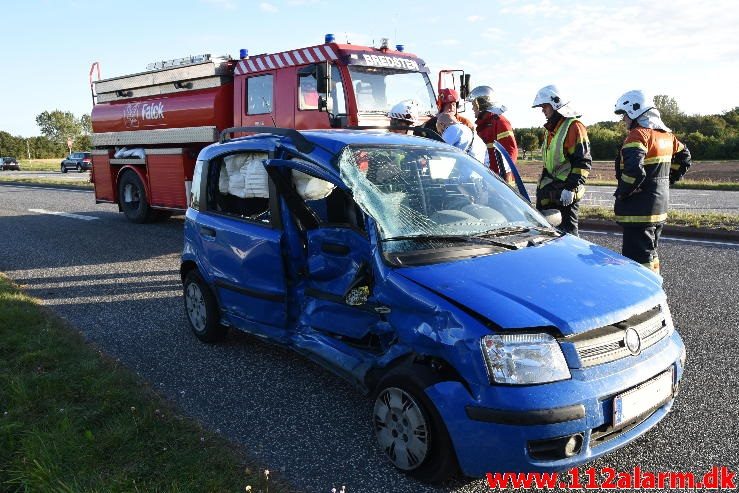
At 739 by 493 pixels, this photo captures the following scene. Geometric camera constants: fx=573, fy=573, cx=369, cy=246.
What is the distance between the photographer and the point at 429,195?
3445 millimetres

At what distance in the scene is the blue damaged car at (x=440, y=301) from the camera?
94.3 inches

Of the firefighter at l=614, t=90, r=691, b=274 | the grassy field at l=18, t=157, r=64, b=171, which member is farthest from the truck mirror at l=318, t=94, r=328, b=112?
the grassy field at l=18, t=157, r=64, b=171

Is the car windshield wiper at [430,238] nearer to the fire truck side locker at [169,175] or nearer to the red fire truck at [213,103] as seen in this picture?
the red fire truck at [213,103]

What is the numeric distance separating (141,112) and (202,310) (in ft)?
24.6

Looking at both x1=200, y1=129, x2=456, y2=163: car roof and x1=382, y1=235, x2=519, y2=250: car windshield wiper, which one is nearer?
x1=382, y1=235, x2=519, y2=250: car windshield wiper

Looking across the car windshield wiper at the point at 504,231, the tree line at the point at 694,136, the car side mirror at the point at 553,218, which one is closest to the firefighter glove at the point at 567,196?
the car side mirror at the point at 553,218

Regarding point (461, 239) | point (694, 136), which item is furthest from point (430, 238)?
point (694, 136)

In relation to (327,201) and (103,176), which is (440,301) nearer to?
(327,201)

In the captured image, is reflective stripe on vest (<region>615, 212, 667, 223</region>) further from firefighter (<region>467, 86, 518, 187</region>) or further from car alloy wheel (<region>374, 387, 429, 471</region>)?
car alloy wheel (<region>374, 387, 429, 471</region>)

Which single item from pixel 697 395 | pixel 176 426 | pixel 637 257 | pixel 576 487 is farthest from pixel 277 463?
pixel 637 257

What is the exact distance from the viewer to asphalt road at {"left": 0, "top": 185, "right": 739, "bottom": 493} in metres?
2.85

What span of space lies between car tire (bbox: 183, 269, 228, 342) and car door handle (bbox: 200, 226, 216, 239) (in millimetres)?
371

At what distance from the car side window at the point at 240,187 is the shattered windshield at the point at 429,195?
2.80ft

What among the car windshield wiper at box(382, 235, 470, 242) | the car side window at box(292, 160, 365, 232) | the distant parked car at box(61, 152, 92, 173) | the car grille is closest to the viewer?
the car grille
